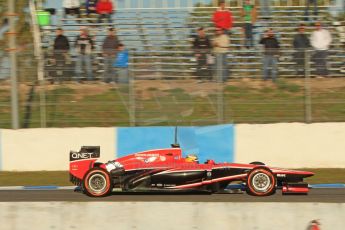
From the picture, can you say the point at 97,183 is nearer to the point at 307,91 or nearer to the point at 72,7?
the point at 307,91

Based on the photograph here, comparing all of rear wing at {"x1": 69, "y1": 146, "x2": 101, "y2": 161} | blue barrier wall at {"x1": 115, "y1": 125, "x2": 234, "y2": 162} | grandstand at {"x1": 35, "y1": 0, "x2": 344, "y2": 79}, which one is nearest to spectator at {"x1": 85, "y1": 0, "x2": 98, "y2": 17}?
grandstand at {"x1": 35, "y1": 0, "x2": 344, "y2": 79}

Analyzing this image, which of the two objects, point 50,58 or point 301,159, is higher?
point 50,58

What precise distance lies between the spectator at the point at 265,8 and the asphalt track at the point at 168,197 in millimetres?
8683

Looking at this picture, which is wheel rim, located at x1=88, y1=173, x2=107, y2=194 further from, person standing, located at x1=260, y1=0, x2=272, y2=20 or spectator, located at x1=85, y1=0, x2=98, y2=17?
person standing, located at x1=260, y1=0, x2=272, y2=20

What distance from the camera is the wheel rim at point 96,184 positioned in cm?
1063

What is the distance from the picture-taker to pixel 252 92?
15000 mm

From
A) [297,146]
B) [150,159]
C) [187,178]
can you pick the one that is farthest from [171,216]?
[297,146]

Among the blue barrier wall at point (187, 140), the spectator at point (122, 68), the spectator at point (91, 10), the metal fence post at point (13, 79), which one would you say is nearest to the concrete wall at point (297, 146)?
→ the blue barrier wall at point (187, 140)

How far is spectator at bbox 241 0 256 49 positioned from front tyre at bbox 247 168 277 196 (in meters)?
7.18

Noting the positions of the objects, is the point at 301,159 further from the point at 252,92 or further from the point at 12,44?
the point at 12,44

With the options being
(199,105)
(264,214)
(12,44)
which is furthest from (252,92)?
(264,214)

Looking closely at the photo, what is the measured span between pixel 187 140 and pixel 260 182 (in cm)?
447

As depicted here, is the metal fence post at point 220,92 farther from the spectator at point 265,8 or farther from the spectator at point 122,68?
the spectator at point 265,8

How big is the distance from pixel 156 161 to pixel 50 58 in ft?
16.9
